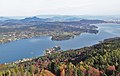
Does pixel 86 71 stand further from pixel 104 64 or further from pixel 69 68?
pixel 104 64

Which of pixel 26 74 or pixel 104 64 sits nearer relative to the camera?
pixel 26 74

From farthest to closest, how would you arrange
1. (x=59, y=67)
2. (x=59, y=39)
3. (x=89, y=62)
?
(x=59, y=39), (x=89, y=62), (x=59, y=67)

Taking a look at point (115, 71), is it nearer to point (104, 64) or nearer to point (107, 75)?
point (107, 75)

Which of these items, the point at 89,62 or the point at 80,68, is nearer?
the point at 80,68

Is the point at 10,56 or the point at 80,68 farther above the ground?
the point at 80,68

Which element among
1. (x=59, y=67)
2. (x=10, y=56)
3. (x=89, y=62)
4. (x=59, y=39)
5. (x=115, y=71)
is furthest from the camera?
(x=59, y=39)

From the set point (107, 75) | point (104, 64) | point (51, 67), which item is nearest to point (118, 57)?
point (104, 64)

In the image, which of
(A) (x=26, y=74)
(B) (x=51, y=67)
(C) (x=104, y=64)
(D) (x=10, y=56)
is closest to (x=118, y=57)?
(C) (x=104, y=64)

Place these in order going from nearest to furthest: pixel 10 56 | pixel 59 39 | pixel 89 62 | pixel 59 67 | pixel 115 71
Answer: pixel 115 71, pixel 59 67, pixel 89 62, pixel 10 56, pixel 59 39

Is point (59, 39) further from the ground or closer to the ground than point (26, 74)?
closer to the ground
